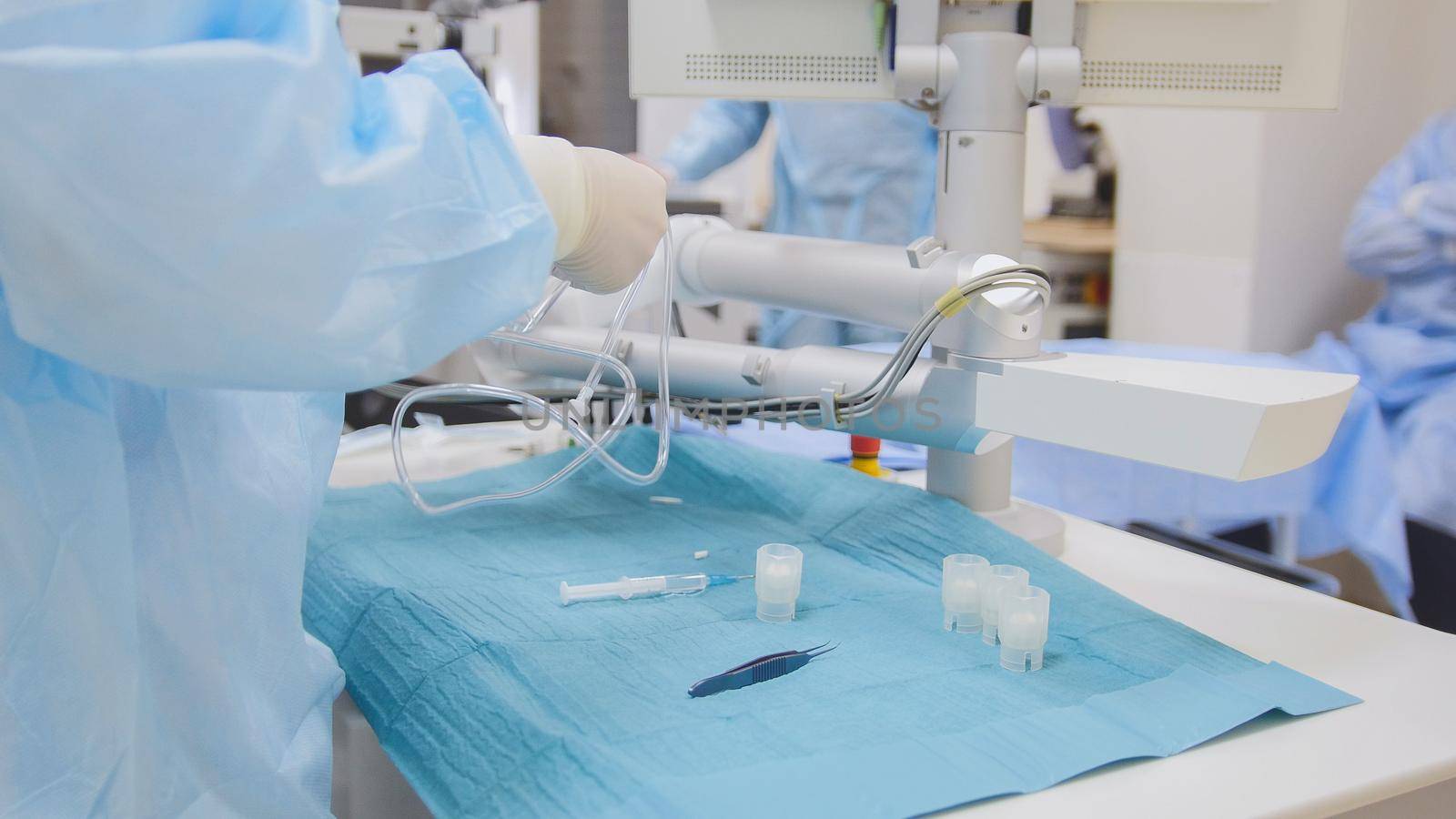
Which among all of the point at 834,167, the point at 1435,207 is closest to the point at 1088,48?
the point at 834,167

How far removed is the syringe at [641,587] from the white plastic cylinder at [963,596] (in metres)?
0.17

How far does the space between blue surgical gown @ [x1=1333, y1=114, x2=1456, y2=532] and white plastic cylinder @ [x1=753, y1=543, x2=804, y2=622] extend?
5.87 ft

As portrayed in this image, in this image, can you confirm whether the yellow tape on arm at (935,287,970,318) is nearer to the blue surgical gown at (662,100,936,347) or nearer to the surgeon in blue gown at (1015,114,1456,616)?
the surgeon in blue gown at (1015,114,1456,616)

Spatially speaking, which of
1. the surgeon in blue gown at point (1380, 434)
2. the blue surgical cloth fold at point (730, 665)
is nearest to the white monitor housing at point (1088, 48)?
the blue surgical cloth fold at point (730, 665)

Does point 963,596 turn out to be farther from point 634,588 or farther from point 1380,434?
point 1380,434

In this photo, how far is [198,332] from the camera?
1.82 ft

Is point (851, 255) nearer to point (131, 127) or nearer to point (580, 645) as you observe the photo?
point (580, 645)

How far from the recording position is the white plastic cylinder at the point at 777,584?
0.83 meters

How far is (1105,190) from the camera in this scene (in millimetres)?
3371

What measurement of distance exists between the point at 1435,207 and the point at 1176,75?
1.73 meters

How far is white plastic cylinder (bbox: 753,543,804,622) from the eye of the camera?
0.83 m

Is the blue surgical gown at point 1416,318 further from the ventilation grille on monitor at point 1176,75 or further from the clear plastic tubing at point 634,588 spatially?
the clear plastic tubing at point 634,588

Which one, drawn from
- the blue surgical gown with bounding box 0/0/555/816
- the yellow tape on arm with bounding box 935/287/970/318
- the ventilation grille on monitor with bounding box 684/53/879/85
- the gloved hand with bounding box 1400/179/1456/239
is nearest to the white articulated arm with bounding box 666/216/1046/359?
the yellow tape on arm with bounding box 935/287/970/318

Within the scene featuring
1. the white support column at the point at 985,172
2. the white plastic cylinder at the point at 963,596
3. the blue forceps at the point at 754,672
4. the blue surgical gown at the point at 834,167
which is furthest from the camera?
the blue surgical gown at the point at 834,167
